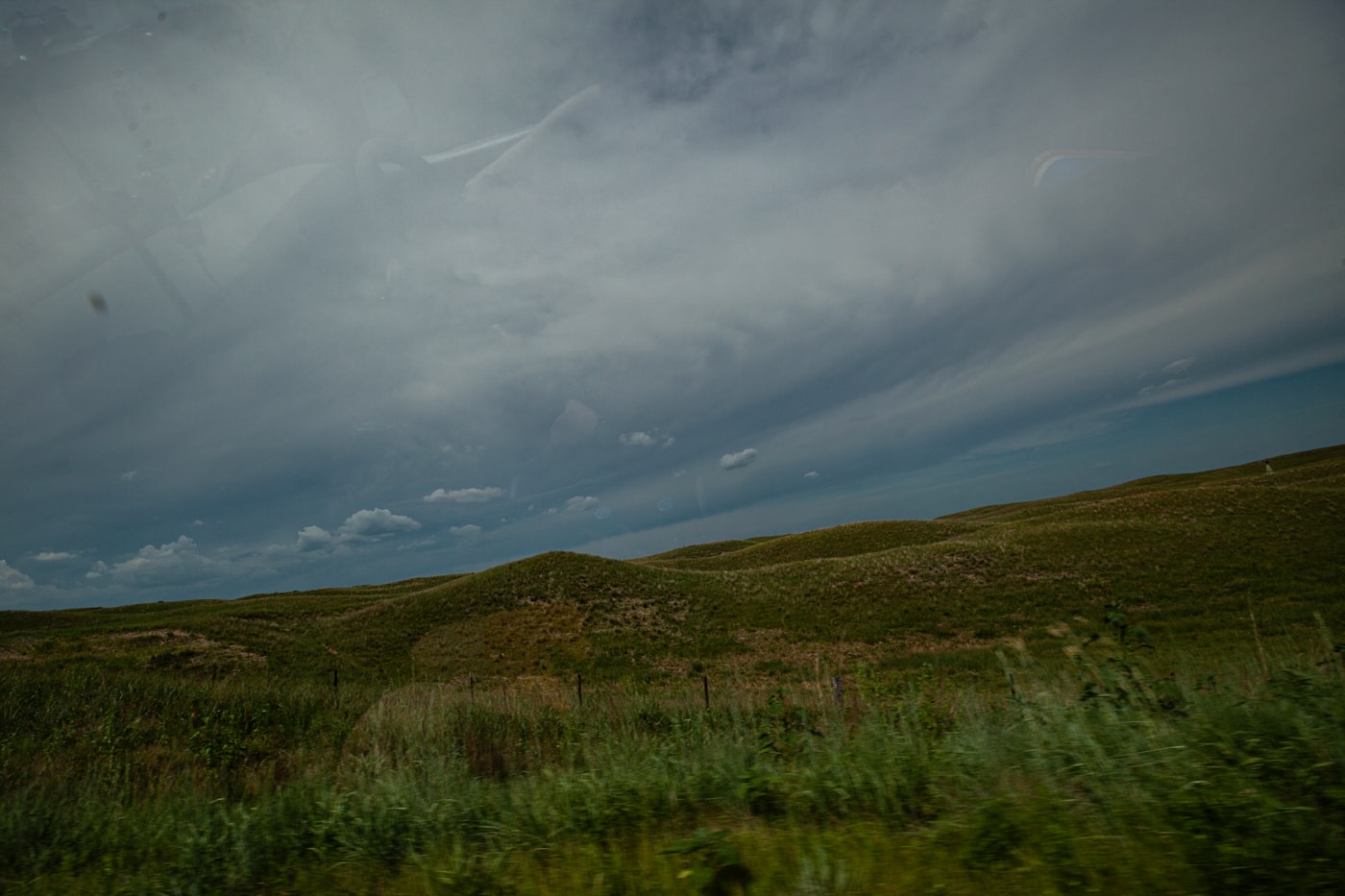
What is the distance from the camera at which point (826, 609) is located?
38000 millimetres

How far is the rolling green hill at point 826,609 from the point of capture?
2742 centimetres

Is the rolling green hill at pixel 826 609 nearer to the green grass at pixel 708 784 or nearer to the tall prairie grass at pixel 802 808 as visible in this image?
the green grass at pixel 708 784

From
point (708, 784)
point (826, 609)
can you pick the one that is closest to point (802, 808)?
point (708, 784)

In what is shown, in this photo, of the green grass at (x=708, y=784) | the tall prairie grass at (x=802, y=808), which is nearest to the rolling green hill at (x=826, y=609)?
the green grass at (x=708, y=784)

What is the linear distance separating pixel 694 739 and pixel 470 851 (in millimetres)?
3543

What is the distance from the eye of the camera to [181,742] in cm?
1152

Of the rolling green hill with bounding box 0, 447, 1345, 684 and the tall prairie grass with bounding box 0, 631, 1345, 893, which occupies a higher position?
the tall prairie grass with bounding box 0, 631, 1345, 893

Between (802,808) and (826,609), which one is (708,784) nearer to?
(802,808)

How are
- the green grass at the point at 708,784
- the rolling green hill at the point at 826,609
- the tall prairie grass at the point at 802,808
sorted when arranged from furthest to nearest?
the rolling green hill at the point at 826,609
the green grass at the point at 708,784
the tall prairie grass at the point at 802,808

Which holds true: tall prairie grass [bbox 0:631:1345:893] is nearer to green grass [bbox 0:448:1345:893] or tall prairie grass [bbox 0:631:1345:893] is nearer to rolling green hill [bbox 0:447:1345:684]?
green grass [bbox 0:448:1345:893]

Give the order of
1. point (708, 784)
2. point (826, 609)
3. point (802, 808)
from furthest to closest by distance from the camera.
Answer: point (826, 609)
point (708, 784)
point (802, 808)

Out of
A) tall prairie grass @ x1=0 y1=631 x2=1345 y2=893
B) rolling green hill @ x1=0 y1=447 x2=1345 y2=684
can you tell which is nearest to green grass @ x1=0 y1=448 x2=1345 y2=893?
tall prairie grass @ x1=0 y1=631 x2=1345 y2=893

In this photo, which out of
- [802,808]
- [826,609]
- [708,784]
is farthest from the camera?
[826,609]

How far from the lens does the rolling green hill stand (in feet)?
90.0
